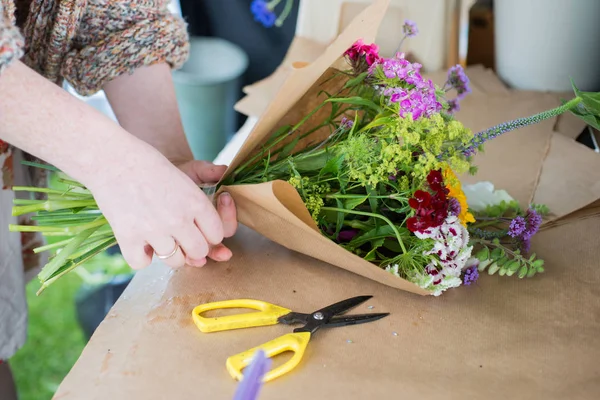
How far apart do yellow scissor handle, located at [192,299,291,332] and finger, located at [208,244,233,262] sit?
8cm

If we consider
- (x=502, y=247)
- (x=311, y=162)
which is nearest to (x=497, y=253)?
(x=502, y=247)

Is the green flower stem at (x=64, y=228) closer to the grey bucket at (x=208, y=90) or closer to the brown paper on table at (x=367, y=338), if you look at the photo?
the brown paper on table at (x=367, y=338)

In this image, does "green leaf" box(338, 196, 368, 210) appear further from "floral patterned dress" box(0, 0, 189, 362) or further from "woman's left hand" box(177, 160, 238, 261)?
"floral patterned dress" box(0, 0, 189, 362)

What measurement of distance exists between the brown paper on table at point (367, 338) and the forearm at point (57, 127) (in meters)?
0.17

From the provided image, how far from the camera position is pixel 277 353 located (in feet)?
1.86

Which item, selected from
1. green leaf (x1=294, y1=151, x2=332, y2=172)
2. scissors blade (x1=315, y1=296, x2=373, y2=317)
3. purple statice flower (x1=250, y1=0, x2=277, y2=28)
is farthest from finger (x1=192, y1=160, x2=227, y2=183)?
purple statice flower (x1=250, y1=0, x2=277, y2=28)

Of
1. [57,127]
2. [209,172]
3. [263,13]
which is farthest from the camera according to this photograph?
[263,13]

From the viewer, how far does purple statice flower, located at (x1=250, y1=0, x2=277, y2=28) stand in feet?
5.08

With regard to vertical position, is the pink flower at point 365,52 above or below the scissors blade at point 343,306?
above

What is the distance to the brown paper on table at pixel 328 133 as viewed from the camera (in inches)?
24.3

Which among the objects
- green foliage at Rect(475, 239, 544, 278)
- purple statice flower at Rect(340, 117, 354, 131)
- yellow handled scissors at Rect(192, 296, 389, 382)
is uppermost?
purple statice flower at Rect(340, 117, 354, 131)

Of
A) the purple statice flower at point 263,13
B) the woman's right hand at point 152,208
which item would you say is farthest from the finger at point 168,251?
the purple statice flower at point 263,13

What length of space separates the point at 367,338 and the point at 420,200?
14 cm

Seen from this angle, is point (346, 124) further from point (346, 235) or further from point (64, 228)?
point (64, 228)
